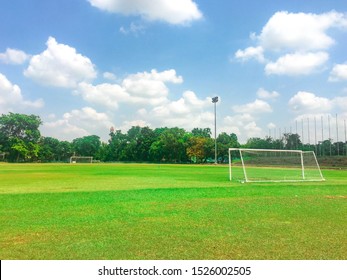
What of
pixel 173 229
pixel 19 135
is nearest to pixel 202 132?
pixel 19 135

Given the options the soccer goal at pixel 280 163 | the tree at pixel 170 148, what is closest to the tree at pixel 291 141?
the tree at pixel 170 148

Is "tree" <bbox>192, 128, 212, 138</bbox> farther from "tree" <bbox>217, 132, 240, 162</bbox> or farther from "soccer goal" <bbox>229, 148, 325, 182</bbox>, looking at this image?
"soccer goal" <bbox>229, 148, 325, 182</bbox>

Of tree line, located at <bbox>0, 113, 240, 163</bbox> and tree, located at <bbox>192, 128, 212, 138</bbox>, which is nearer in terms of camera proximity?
tree line, located at <bbox>0, 113, 240, 163</bbox>

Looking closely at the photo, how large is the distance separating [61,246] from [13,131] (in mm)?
100512

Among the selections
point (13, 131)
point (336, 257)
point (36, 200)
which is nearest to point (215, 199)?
point (36, 200)

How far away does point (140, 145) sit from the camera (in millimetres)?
103812

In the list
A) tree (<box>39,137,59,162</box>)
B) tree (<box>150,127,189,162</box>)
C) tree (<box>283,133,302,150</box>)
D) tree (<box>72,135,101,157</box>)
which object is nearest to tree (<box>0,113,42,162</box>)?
tree (<box>39,137,59,162</box>)

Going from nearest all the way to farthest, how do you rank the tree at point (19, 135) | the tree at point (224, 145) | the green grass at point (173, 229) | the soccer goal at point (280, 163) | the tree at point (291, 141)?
1. the green grass at point (173, 229)
2. the soccer goal at point (280, 163)
3. the tree at point (291, 141)
4. the tree at point (224, 145)
5. the tree at point (19, 135)

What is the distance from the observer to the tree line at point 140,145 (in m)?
88.5

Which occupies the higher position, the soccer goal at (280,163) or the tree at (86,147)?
the tree at (86,147)

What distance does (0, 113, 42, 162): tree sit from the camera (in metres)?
93.0

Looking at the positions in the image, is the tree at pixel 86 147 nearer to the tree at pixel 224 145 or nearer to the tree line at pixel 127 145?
the tree line at pixel 127 145

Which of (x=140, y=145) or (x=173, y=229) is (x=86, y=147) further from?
(x=173, y=229)

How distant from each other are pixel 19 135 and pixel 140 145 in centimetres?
3499
